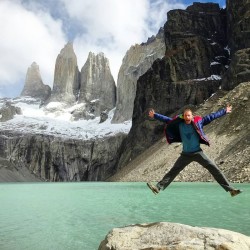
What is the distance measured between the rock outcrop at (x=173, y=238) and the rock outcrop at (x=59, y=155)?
173m

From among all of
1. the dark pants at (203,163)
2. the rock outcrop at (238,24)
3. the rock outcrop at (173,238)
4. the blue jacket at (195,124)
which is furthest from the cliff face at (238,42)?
the rock outcrop at (173,238)

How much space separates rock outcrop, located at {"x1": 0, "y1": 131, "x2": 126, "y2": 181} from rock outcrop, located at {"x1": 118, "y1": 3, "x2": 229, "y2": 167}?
2175 inches

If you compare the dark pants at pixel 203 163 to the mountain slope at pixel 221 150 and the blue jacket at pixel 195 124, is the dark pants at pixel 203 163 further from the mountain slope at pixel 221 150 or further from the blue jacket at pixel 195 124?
the mountain slope at pixel 221 150

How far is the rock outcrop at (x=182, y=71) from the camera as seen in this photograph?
113 m

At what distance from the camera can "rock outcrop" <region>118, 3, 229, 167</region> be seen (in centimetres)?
11269

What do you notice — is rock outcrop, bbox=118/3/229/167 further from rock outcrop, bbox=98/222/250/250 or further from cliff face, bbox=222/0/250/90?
rock outcrop, bbox=98/222/250/250

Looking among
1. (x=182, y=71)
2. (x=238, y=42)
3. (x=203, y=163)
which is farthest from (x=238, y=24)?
(x=203, y=163)

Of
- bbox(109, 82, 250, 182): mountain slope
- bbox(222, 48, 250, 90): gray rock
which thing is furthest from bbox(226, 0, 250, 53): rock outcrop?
bbox(109, 82, 250, 182): mountain slope

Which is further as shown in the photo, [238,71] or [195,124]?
[238,71]

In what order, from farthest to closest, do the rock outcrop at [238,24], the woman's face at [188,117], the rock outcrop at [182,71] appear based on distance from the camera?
the rock outcrop at [182,71] < the rock outcrop at [238,24] < the woman's face at [188,117]

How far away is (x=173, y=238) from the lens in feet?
29.7

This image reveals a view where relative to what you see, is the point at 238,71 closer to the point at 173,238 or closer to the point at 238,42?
the point at 238,42

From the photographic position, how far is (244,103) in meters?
79.3

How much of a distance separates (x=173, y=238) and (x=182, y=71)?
365ft
